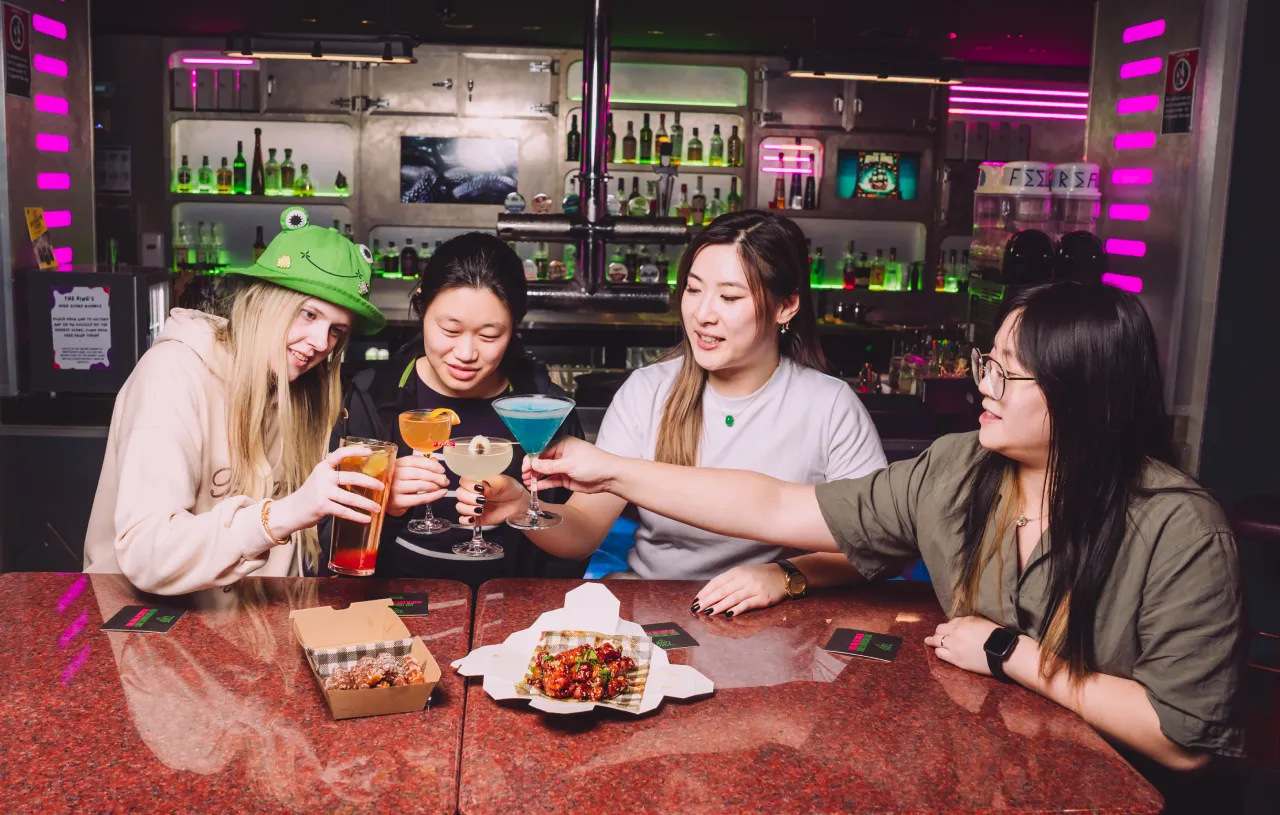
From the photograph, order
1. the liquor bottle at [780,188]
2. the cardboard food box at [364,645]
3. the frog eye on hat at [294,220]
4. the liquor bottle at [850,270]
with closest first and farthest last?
the cardboard food box at [364,645]
the frog eye on hat at [294,220]
the liquor bottle at [780,188]
the liquor bottle at [850,270]

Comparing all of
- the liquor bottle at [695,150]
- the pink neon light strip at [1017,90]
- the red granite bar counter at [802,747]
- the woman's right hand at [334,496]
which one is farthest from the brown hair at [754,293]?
the pink neon light strip at [1017,90]

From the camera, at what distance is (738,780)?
1358mm

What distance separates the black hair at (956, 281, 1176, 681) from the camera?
165cm

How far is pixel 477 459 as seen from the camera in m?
1.91

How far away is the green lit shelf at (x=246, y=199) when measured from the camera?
673 centimetres

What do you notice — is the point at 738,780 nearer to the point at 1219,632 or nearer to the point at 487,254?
the point at 1219,632

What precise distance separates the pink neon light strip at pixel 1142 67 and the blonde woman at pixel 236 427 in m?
3.34

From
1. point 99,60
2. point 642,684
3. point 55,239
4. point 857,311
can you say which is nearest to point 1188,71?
point 857,311

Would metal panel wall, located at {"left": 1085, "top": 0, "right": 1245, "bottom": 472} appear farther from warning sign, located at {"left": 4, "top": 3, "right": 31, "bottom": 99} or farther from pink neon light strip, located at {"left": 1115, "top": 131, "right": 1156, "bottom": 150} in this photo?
warning sign, located at {"left": 4, "top": 3, "right": 31, "bottom": 99}

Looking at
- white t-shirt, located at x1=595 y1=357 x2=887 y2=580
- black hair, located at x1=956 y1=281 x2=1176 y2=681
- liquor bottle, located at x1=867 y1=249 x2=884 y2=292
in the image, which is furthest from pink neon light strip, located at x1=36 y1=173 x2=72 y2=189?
liquor bottle, located at x1=867 y1=249 x2=884 y2=292

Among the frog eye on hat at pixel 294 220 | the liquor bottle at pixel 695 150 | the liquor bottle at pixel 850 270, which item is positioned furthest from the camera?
the liquor bottle at pixel 850 270

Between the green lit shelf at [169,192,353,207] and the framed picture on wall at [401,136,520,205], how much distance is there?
44 cm

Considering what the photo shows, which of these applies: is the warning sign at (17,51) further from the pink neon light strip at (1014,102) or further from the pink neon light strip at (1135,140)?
the pink neon light strip at (1014,102)

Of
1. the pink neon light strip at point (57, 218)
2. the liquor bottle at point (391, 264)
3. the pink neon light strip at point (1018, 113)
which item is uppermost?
the pink neon light strip at point (1018, 113)
